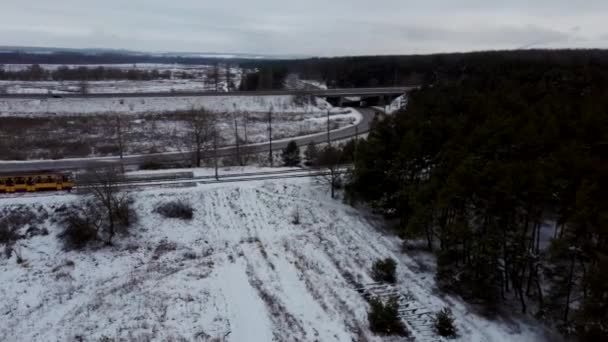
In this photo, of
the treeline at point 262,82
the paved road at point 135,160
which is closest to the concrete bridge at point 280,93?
the treeline at point 262,82

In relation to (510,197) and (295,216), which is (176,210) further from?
(510,197)

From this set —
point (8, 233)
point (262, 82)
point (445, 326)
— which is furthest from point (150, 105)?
point (445, 326)

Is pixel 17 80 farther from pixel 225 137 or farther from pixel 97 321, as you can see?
pixel 97 321

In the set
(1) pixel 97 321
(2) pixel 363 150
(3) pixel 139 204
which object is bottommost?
(1) pixel 97 321

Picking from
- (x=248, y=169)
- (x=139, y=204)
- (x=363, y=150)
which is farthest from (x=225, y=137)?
(x=363, y=150)

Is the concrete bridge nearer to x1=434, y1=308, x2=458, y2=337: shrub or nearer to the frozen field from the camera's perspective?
the frozen field

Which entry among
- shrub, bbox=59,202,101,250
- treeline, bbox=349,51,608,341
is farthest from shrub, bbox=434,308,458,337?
shrub, bbox=59,202,101,250

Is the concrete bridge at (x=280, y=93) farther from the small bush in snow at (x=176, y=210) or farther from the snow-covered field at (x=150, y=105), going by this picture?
the small bush in snow at (x=176, y=210)
